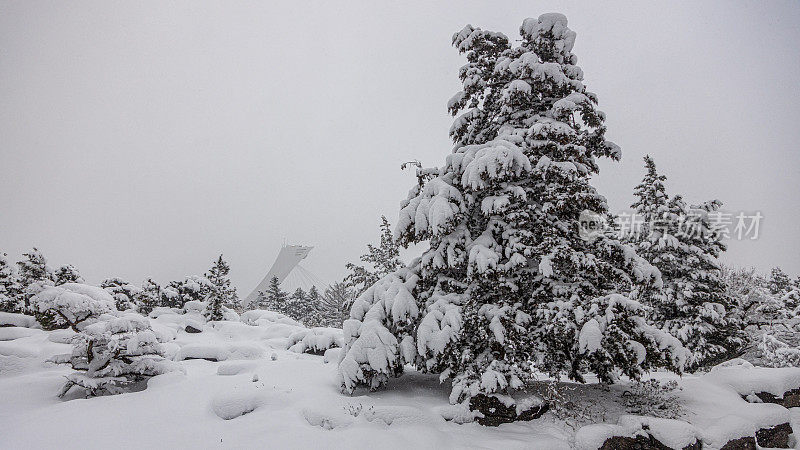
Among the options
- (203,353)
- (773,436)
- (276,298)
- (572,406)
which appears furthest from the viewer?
(276,298)

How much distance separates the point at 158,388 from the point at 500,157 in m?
9.70

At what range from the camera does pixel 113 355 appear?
28.6ft

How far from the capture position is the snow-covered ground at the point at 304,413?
245 inches

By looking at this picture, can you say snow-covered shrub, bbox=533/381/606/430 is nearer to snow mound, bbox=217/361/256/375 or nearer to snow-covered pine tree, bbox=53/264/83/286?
snow mound, bbox=217/361/256/375

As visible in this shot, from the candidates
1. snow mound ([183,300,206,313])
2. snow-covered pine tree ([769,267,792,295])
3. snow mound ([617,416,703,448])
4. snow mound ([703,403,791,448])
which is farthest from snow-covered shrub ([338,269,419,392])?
snow-covered pine tree ([769,267,792,295])

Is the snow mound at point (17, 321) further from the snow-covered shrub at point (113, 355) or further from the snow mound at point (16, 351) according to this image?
the snow-covered shrub at point (113, 355)

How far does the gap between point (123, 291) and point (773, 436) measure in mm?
36156

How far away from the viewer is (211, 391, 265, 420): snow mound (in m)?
7.15

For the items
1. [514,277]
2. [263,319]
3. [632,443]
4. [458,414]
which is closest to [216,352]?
[458,414]

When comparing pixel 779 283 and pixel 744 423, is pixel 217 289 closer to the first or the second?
pixel 744 423

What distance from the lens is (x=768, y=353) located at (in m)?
23.2

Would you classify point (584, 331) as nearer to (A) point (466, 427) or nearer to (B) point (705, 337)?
(A) point (466, 427)

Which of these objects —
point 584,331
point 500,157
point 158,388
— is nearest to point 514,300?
point 584,331

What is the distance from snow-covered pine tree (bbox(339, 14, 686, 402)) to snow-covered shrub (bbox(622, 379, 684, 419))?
0.68 meters
